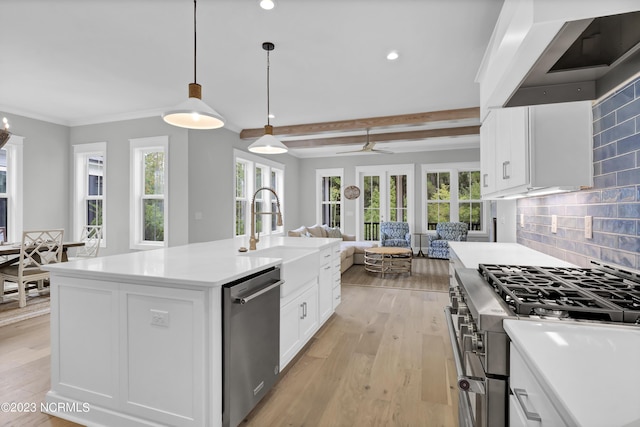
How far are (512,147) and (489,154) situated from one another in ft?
2.14

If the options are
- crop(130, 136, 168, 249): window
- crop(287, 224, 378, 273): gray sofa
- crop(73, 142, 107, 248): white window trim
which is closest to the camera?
crop(130, 136, 168, 249): window

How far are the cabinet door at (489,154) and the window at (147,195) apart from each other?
4441mm

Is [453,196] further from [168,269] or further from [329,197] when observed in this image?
[168,269]

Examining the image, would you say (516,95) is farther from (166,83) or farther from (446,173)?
(446,173)

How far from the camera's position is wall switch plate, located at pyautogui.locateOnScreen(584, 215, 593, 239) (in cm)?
183

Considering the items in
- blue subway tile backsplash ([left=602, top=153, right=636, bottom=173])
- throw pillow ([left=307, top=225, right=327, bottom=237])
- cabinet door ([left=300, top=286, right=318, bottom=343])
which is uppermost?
blue subway tile backsplash ([left=602, top=153, right=636, bottom=173])

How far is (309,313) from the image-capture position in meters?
2.71

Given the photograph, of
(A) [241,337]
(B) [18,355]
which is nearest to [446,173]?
(A) [241,337]

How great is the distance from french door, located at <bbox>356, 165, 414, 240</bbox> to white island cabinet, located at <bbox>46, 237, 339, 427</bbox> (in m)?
6.71

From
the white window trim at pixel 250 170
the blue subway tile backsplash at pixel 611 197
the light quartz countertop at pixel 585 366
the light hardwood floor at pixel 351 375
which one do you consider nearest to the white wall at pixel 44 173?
the light hardwood floor at pixel 351 375

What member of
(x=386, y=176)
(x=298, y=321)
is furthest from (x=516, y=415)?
(x=386, y=176)

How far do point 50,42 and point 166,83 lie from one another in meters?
1.10

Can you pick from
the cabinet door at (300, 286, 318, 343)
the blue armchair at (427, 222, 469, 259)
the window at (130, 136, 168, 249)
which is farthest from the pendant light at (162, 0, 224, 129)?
the blue armchair at (427, 222, 469, 259)

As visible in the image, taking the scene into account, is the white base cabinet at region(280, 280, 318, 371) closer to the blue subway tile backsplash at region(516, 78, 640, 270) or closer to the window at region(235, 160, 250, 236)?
the blue subway tile backsplash at region(516, 78, 640, 270)
